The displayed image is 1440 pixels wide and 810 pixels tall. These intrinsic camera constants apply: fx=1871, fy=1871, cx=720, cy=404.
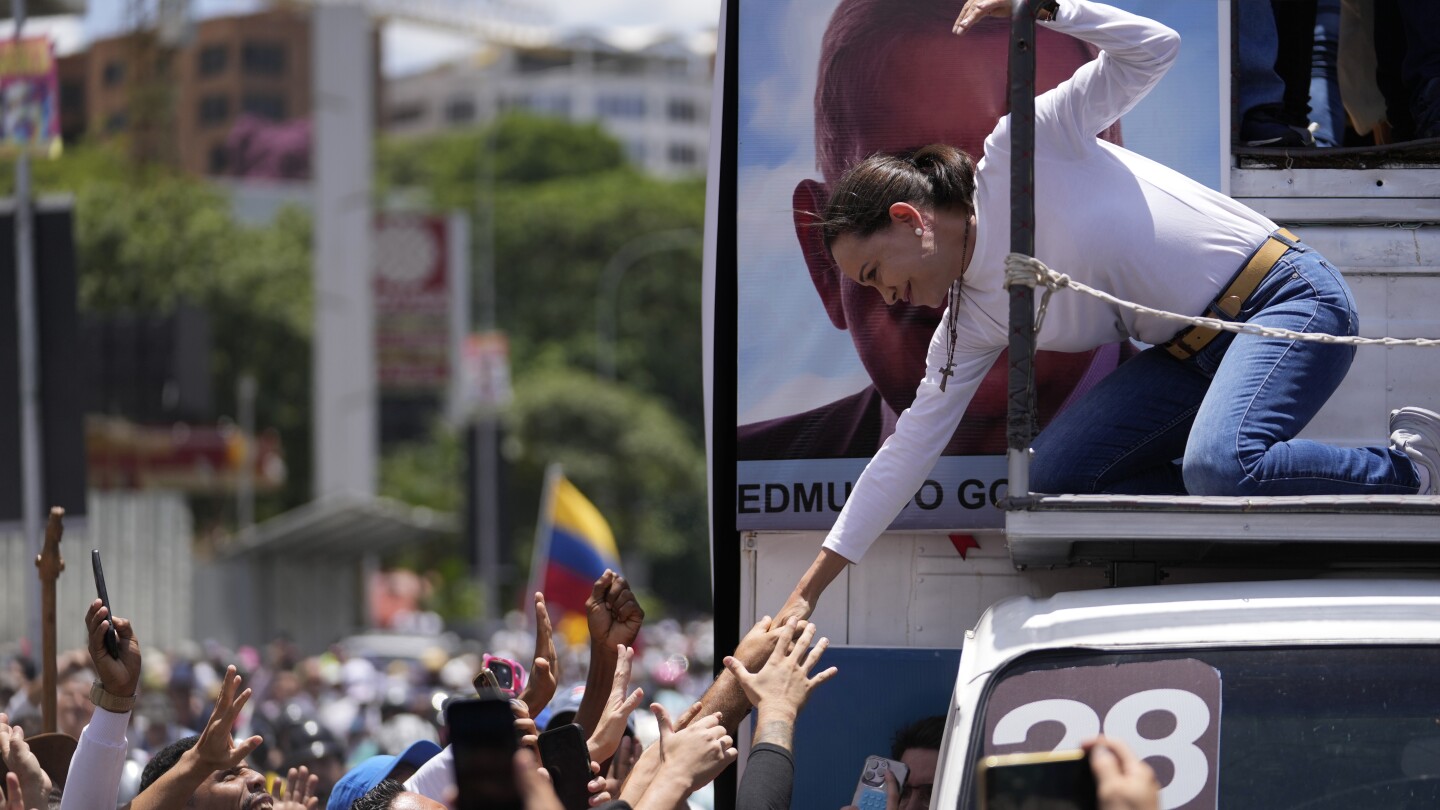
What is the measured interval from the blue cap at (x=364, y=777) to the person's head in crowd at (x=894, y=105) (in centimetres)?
156

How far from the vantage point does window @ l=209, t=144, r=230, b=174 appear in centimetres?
8831

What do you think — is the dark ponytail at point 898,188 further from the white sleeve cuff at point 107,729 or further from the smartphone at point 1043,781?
the white sleeve cuff at point 107,729

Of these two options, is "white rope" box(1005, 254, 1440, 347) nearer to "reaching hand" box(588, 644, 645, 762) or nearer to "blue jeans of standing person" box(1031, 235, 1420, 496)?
"blue jeans of standing person" box(1031, 235, 1420, 496)

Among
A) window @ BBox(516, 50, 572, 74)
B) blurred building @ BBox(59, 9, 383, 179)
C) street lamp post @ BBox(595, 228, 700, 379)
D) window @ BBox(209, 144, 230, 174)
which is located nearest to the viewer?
street lamp post @ BBox(595, 228, 700, 379)

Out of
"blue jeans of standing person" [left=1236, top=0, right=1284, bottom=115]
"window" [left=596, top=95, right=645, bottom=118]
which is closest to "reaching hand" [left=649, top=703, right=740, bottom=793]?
"blue jeans of standing person" [left=1236, top=0, right=1284, bottom=115]

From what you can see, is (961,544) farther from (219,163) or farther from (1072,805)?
(219,163)

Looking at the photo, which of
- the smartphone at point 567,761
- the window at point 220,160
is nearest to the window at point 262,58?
the window at point 220,160

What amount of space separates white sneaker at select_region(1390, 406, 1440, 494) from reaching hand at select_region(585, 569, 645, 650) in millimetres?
1731

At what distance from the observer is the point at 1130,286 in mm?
3666

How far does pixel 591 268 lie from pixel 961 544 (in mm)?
68570

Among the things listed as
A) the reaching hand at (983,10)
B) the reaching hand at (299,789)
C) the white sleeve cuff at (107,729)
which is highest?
the reaching hand at (983,10)

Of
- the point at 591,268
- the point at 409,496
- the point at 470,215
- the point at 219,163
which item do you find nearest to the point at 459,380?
the point at 409,496

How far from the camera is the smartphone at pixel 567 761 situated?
3482 mm

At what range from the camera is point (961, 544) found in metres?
4.13
